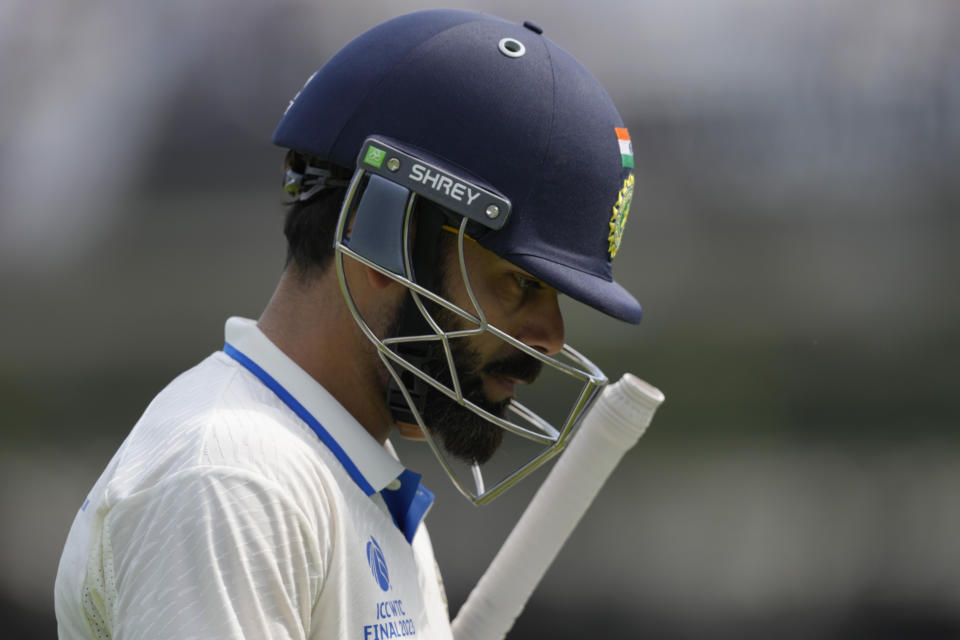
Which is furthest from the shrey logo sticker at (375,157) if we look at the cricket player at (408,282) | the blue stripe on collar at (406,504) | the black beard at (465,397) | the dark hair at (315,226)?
the blue stripe on collar at (406,504)

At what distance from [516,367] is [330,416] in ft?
0.95

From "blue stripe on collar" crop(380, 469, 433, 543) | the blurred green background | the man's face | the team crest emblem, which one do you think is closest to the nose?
the man's face

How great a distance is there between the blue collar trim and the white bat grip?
1.52ft

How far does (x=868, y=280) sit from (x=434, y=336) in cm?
196

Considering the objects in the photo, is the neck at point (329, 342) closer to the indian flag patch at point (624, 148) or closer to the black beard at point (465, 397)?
the black beard at point (465, 397)

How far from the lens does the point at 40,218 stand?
10.0 feet

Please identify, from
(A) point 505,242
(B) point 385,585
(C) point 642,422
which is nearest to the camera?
(B) point 385,585

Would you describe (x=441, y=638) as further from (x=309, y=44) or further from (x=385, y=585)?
(x=309, y=44)

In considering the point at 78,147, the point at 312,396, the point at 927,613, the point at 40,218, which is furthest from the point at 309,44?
the point at 927,613

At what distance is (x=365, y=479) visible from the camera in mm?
1352

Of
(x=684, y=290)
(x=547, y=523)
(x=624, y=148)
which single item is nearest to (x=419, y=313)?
(x=624, y=148)

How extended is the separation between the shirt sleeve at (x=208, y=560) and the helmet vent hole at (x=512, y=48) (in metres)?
0.71

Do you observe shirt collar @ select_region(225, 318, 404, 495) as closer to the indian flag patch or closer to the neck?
the neck

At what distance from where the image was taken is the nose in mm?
1469
